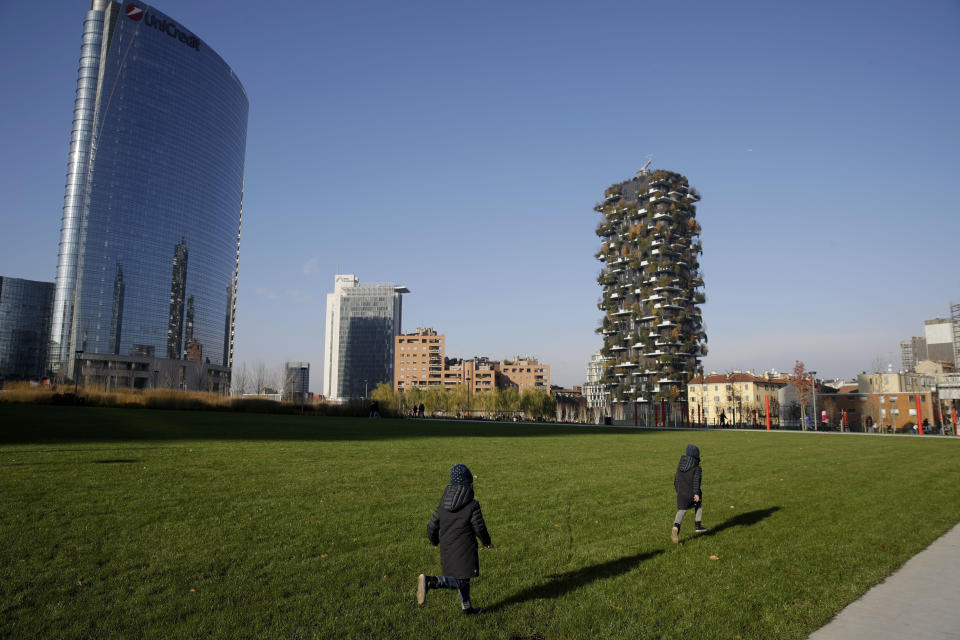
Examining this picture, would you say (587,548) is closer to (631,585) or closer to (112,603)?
(631,585)

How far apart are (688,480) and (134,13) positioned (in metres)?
191

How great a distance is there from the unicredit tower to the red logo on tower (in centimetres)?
30

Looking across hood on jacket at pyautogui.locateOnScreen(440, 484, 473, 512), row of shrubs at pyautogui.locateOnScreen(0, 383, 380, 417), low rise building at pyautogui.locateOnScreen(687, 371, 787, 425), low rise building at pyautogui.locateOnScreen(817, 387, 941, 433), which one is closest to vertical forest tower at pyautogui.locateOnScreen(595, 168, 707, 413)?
low rise building at pyautogui.locateOnScreen(687, 371, 787, 425)

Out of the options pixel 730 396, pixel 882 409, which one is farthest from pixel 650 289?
pixel 882 409

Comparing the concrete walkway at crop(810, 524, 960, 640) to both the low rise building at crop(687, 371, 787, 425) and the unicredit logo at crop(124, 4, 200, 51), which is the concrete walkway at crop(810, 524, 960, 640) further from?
the unicredit logo at crop(124, 4, 200, 51)

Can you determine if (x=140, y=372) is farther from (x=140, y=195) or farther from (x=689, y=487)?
(x=689, y=487)

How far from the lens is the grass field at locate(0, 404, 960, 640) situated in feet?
21.9

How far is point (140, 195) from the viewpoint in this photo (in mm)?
154875

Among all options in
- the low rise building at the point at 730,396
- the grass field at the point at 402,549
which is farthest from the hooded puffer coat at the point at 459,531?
the low rise building at the point at 730,396

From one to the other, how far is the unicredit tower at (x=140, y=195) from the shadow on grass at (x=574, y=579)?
163901 millimetres

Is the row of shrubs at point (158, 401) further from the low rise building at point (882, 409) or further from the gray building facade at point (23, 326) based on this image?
the gray building facade at point (23, 326)

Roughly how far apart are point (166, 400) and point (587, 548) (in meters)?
61.2

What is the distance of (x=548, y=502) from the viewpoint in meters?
13.8

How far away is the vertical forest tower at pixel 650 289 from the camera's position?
132m
